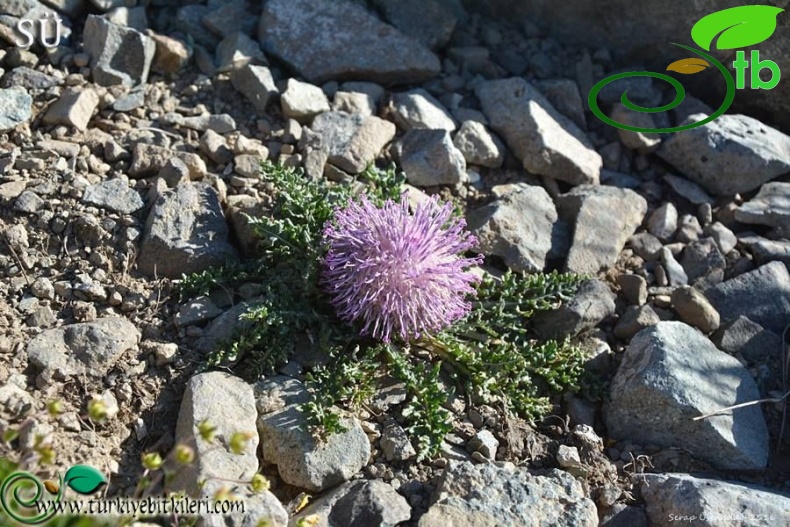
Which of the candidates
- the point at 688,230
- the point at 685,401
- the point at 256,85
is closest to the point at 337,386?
the point at 685,401

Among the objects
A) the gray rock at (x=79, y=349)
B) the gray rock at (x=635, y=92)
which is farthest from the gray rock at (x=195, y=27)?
the gray rock at (x=635, y=92)

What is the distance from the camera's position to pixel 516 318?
15.8 feet

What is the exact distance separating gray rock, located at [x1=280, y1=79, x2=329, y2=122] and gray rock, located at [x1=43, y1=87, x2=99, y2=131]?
105 centimetres

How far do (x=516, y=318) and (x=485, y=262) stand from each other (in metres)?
0.47

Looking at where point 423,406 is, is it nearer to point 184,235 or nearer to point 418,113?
point 184,235

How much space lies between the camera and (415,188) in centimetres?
539

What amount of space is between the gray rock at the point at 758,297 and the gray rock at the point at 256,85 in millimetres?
2675

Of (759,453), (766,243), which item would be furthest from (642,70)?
(759,453)

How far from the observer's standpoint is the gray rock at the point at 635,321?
493cm

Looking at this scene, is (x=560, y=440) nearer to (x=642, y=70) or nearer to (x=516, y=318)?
(x=516, y=318)

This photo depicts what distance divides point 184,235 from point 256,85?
1.24m

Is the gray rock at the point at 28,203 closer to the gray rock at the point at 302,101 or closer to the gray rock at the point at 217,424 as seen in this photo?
the gray rock at the point at 217,424

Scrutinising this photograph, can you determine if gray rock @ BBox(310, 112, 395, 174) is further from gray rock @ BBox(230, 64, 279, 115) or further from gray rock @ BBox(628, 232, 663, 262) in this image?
gray rock @ BBox(628, 232, 663, 262)

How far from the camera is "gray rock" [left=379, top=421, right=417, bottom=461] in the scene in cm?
420
